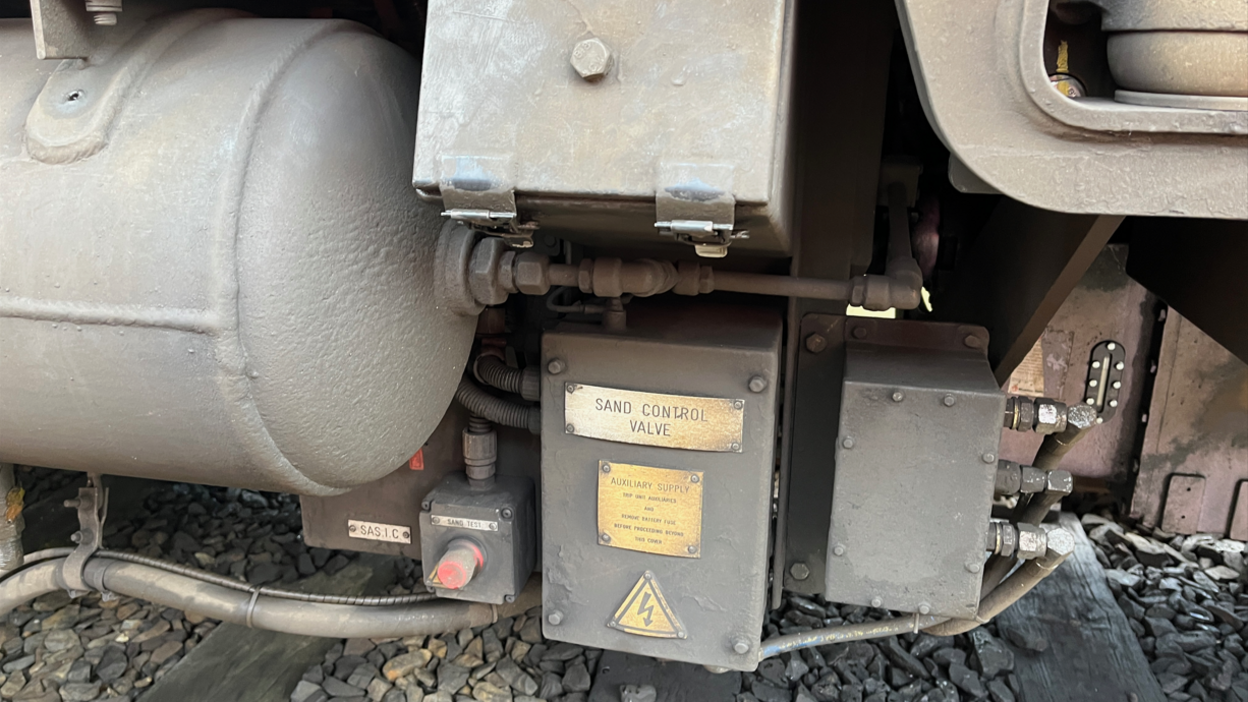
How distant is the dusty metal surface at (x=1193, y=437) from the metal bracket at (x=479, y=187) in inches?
85.3

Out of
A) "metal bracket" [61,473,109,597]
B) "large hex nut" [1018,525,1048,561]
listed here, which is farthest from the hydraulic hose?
"large hex nut" [1018,525,1048,561]

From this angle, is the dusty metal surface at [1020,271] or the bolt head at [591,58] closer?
the bolt head at [591,58]

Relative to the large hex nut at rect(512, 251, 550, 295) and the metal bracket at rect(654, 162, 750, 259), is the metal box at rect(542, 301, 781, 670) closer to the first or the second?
the large hex nut at rect(512, 251, 550, 295)

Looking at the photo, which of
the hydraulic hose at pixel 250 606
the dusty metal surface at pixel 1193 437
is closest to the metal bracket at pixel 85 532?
the hydraulic hose at pixel 250 606

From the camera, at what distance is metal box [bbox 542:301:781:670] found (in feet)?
4.24

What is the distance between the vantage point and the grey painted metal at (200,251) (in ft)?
3.23

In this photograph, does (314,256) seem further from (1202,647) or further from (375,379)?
(1202,647)

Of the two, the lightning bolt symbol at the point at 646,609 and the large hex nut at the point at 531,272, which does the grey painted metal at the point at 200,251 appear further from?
the lightning bolt symbol at the point at 646,609

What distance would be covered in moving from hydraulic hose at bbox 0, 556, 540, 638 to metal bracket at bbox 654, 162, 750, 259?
1058 mm

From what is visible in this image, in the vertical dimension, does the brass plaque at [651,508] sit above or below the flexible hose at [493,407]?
below

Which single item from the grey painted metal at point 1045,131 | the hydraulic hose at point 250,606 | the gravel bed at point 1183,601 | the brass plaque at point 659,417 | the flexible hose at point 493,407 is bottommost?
the gravel bed at point 1183,601

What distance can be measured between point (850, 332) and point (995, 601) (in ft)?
1.89

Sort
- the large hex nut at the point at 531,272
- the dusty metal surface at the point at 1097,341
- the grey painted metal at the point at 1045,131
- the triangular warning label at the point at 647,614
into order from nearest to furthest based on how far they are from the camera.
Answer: the grey painted metal at the point at 1045,131, the large hex nut at the point at 531,272, the triangular warning label at the point at 647,614, the dusty metal surface at the point at 1097,341

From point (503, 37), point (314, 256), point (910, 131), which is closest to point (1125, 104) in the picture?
point (503, 37)
